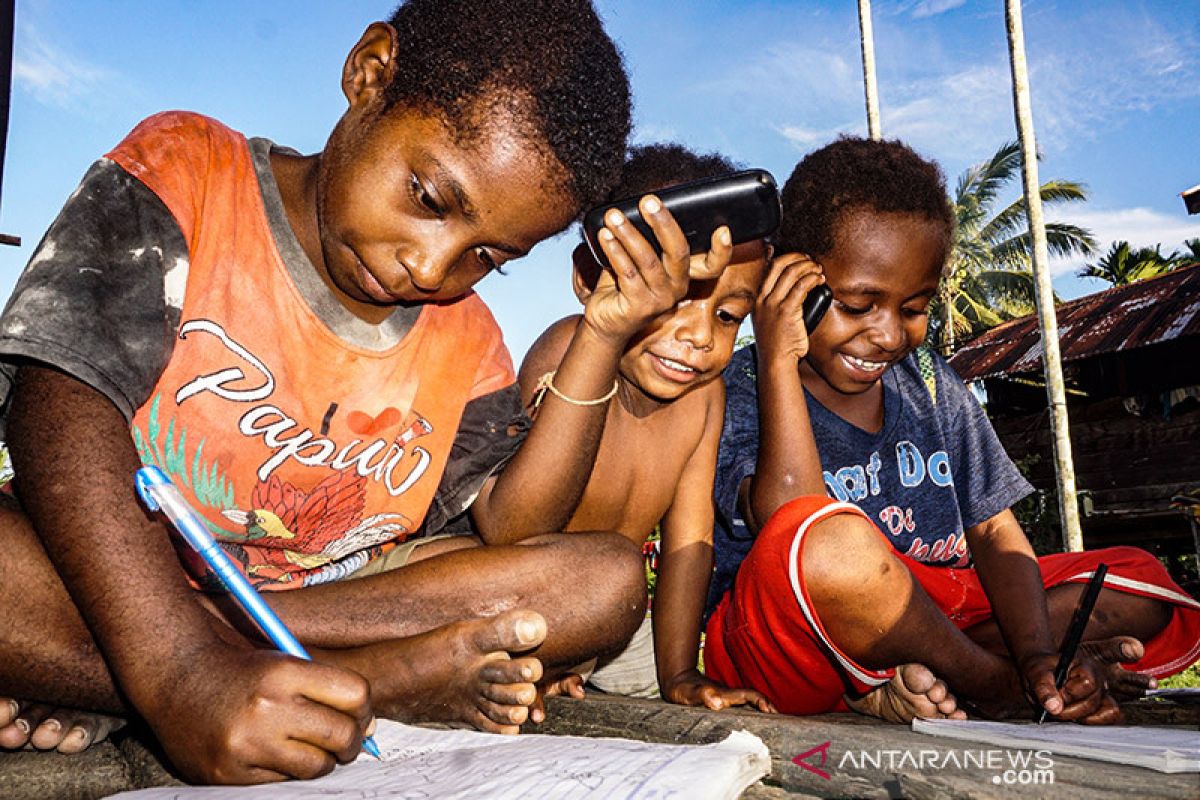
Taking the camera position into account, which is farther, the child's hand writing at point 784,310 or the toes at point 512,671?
the child's hand writing at point 784,310

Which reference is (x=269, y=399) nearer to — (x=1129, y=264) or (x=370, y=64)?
(x=370, y=64)

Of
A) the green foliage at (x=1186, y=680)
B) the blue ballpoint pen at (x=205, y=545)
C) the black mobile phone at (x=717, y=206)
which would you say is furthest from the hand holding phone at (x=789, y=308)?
the green foliage at (x=1186, y=680)

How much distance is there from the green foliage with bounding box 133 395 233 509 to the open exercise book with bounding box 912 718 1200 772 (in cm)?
134

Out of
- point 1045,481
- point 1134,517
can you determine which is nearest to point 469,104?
point 1134,517

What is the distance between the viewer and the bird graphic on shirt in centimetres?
171

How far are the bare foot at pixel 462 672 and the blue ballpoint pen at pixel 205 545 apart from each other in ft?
0.83

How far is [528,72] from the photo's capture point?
159 centimetres

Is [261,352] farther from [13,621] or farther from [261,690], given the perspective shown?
[261,690]

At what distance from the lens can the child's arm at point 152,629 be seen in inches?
39.5

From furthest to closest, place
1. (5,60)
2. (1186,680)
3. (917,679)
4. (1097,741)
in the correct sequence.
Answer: (1186,680), (5,60), (917,679), (1097,741)

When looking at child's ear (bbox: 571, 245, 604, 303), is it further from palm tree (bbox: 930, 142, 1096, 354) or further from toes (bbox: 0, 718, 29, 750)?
palm tree (bbox: 930, 142, 1096, 354)

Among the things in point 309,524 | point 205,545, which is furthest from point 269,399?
point 205,545

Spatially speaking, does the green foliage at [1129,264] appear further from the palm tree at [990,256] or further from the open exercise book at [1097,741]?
the open exercise book at [1097,741]

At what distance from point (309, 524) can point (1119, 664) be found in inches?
80.7
